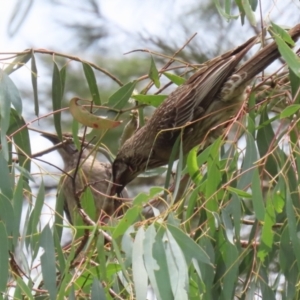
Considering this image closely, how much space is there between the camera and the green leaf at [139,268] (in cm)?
213

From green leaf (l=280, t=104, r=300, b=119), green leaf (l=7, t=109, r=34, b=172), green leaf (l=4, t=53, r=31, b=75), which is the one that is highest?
green leaf (l=4, t=53, r=31, b=75)

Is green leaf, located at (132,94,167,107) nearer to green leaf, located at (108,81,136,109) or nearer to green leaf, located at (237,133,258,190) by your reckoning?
green leaf, located at (108,81,136,109)

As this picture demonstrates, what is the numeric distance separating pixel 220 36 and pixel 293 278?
3.03 metres

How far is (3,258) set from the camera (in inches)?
96.0

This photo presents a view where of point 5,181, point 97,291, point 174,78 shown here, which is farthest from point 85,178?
point 97,291

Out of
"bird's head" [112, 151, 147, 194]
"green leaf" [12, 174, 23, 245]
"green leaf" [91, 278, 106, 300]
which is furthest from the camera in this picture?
"bird's head" [112, 151, 147, 194]

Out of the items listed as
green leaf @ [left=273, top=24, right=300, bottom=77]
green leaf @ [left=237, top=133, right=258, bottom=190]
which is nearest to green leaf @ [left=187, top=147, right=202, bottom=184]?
green leaf @ [left=237, top=133, right=258, bottom=190]

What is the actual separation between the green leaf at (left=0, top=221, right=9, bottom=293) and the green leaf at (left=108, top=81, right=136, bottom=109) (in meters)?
0.79

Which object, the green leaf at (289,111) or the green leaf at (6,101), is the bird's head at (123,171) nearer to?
the green leaf at (6,101)

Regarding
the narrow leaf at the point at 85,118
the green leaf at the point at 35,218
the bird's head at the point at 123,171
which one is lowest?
the bird's head at the point at 123,171

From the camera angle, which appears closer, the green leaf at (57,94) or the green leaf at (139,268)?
the green leaf at (139,268)

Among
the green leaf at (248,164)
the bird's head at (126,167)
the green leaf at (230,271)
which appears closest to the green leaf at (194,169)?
the green leaf at (248,164)

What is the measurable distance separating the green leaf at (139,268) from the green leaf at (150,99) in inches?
40.6

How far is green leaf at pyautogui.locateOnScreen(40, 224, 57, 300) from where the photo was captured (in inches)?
95.5
